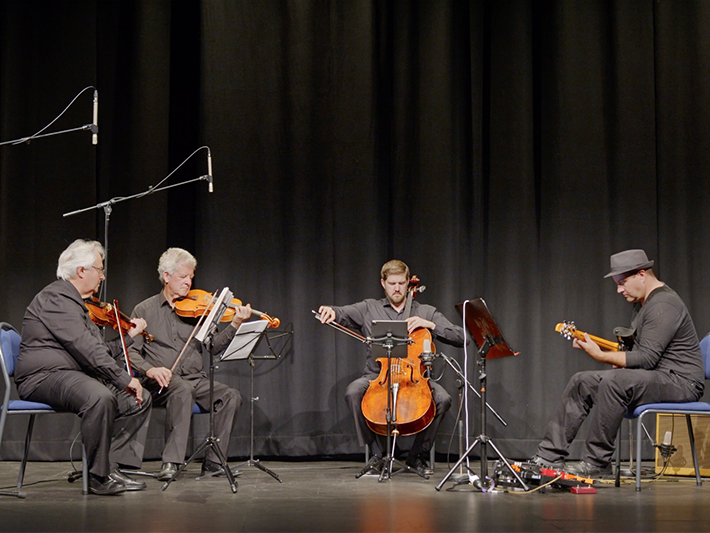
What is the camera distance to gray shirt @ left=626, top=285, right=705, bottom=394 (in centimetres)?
431

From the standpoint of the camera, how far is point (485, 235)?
5.67 m

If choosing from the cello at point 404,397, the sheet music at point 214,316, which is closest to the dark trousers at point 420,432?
the cello at point 404,397

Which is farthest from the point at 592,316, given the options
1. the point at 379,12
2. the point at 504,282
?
the point at 379,12

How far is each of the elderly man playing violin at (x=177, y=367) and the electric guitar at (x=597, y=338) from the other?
5.85 ft

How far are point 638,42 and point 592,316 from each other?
1.98 m

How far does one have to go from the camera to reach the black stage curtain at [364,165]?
18.0 feet

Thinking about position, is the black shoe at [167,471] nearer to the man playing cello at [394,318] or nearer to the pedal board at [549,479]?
the man playing cello at [394,318]

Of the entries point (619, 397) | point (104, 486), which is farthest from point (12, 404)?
point (619, 397)

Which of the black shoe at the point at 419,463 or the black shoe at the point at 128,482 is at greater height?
the black shoe at the point at 128,482

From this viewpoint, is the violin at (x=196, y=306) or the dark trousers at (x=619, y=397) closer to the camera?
the dark trousers at (x=619, y=397)

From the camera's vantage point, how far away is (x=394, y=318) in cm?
501

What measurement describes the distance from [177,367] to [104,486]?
1.00 m

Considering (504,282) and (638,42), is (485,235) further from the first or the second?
(638,42)

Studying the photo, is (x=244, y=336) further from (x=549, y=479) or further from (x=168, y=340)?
(x=549, y=479)
